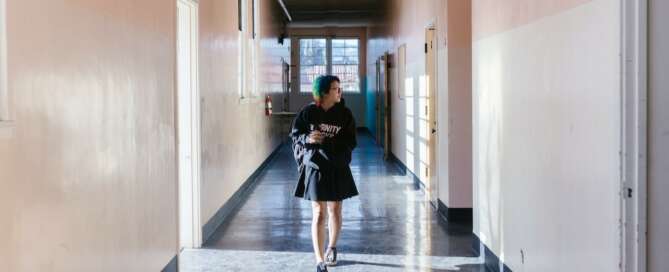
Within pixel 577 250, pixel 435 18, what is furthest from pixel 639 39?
pixel 435 18

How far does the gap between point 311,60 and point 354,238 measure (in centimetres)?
1578

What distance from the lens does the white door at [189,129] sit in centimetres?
554

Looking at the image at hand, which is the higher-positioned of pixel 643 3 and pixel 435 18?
pixel 435 18

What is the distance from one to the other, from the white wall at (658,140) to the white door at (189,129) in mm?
3755

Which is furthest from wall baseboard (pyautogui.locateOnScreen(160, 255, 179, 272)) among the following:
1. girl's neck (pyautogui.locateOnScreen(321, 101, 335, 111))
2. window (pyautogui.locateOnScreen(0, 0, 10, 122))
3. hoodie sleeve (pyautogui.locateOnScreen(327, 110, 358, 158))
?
window (pyautogui.locateOnScreen(0, 0, 10, 122))

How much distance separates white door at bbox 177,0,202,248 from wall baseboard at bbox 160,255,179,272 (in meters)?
0.85

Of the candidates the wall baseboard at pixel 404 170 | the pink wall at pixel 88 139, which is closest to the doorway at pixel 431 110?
the wall baseboard at pixel 404 170

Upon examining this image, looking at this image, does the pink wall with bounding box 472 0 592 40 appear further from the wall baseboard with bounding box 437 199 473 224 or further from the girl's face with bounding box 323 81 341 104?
the wall baseboard with bounding box 437 199 473 224

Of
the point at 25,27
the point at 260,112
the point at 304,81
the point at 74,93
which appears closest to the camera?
the point at 25,27

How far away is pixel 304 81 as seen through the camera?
21.5 m

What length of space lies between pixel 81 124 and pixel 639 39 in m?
2.12

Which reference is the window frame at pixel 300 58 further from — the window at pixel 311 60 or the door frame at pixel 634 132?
the door frame at pixel 634 132

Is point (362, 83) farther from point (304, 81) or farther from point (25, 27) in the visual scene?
point (25, 27)

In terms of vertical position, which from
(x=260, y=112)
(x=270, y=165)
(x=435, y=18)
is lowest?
(x=270, y=165)
